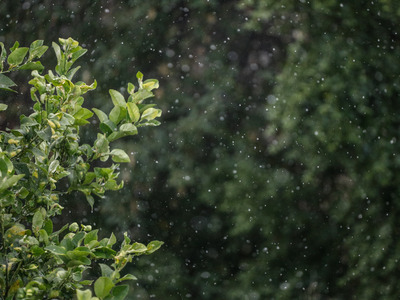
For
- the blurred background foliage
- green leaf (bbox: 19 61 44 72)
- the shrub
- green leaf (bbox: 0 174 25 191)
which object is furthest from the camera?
the blurred background foliage

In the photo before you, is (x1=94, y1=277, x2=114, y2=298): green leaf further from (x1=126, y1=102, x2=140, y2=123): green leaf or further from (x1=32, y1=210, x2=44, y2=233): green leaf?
(x1=126, y1=102, x2=140, y2=123): green leaf

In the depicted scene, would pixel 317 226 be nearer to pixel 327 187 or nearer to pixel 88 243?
pixel 327 187

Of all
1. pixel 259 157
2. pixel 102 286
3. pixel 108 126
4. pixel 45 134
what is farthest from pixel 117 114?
pixel 259 157

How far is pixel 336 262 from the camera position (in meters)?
1.80

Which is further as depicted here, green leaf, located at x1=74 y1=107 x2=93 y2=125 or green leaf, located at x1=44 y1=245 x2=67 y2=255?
green leaf, located at x1=74 y1=107 x2=93 y2=125

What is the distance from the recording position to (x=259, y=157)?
5.75 ft

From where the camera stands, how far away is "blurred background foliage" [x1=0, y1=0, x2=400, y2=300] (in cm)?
175

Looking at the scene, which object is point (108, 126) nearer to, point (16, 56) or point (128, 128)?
point (128, 128)

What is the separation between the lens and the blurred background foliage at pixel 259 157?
5.76ft

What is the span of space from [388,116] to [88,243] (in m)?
1.07

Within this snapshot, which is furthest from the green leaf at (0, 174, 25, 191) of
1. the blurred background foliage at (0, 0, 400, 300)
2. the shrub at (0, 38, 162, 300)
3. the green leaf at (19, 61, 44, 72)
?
the blurred background foliage at (0, 0, 400, 300)

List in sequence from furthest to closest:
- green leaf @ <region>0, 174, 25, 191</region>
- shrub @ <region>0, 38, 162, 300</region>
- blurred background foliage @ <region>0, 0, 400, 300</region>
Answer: blurred background foliage @ <region>0, 0, 400, 300</region> → shrub @ <region>0, 38, 162, 300</region> → green leaf @ <region>0, 174, 25, 191</region>

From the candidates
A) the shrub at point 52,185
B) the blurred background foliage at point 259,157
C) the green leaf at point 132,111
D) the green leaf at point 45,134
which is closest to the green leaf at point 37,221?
the shrub at point 52,185

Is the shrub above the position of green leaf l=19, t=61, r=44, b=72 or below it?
below
